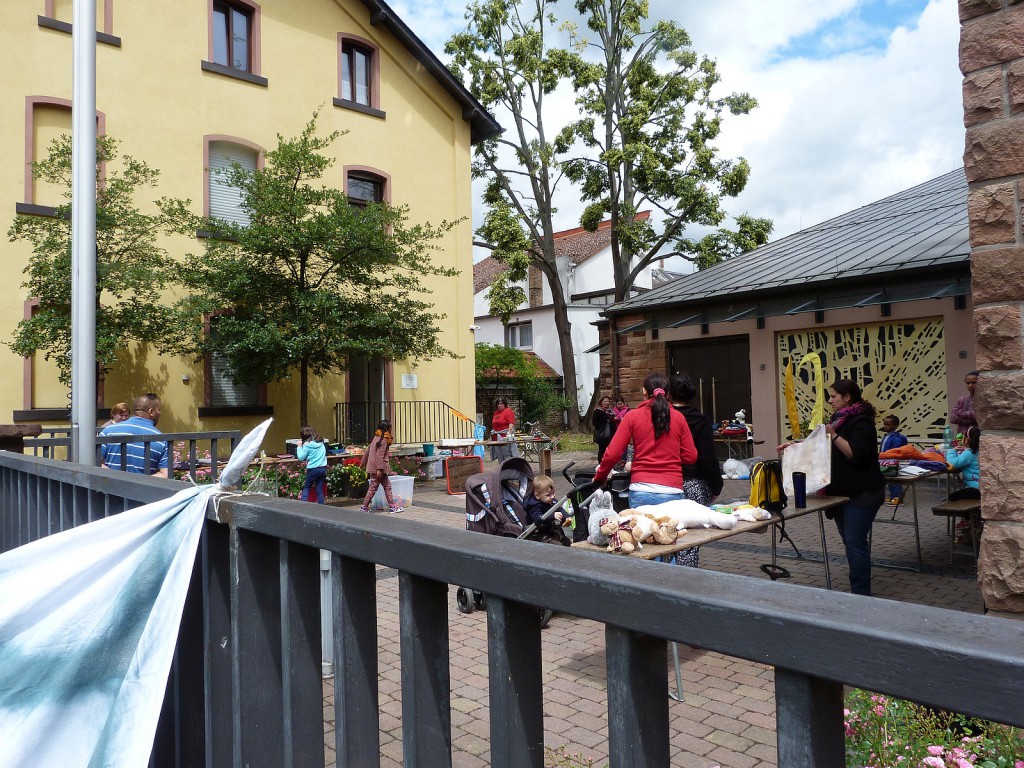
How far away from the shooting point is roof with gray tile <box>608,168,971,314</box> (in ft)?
38.7

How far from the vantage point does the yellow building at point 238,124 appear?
13.0 meters

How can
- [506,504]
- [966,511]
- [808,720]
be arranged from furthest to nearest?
[966,511] → [506,504] → [808,720]

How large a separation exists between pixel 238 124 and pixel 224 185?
131 cm

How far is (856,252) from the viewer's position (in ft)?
44.5

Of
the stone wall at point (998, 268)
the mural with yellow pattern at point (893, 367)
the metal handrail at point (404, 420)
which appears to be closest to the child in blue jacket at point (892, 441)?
the mural with yellow pattern at point (893, 367)

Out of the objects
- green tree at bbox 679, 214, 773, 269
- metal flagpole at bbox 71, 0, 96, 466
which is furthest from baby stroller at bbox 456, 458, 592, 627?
green tree at bbox 679, 214, 773, 269

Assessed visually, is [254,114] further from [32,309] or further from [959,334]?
[959,334]

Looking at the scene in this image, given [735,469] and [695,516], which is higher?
[695,516]

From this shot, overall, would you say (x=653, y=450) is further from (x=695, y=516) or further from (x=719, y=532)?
(x=719, y=532)

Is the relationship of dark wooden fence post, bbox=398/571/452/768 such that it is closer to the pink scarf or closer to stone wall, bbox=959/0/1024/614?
stone wall, bbox=959/0/1024/614

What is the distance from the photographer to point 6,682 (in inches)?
61.1

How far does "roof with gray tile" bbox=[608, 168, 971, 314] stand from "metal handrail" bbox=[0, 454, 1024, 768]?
36.3 ft

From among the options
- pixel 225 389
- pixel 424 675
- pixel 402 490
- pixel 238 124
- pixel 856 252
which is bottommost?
pixel 402 490

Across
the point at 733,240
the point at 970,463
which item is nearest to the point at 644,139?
the point at 733,240
